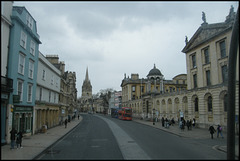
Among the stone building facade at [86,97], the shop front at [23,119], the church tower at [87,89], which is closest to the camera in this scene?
the shop front at [23,119]

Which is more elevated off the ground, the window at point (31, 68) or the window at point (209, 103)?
the window at point (31, 68)

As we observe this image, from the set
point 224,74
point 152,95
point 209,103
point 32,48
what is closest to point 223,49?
point 224,74

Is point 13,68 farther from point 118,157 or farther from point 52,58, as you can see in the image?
point 52,58

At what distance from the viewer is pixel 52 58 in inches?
1554

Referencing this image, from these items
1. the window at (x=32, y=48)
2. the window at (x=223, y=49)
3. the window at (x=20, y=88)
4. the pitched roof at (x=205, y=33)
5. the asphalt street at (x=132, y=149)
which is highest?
the pitched roof at (x=205, y=33)

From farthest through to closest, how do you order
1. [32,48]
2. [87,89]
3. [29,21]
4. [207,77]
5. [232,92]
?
[87,89] → [207,77] → [32,48] → [29,21] → [232,92]

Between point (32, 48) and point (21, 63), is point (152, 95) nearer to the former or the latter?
point (32, 48)

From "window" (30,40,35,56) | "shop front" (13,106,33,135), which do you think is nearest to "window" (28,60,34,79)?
"window" (30,40,35,56)

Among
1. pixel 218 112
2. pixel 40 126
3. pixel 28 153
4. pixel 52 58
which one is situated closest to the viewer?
pixel 28 153

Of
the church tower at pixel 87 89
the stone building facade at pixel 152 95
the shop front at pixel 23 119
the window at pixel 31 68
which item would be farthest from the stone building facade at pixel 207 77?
the church tower at pixel 87 89

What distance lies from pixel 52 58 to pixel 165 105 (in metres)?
25.7

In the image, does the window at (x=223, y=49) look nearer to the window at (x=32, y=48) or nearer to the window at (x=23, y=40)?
the window at (x=32, y=48)

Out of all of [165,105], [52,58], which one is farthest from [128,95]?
[52,58]

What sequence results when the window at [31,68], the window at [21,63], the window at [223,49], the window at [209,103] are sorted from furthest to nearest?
the window at [209,103], the window at [223,49], the window at [31,68], the window at [21,63]
